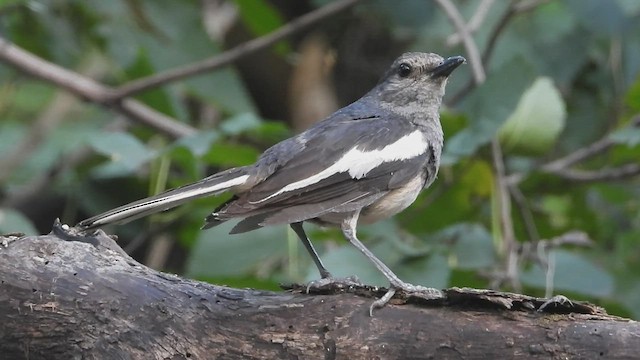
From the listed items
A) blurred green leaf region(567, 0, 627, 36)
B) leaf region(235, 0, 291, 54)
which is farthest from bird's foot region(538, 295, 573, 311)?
leaf region(235, 0, 291, 54)

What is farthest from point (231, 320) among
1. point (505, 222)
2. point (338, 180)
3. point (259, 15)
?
point (259, 15)

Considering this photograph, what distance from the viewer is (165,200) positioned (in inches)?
119

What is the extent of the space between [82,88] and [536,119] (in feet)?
7.58

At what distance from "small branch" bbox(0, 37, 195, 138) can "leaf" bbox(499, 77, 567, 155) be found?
167 centimetres

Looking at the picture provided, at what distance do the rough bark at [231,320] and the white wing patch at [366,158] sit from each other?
0.47 meters

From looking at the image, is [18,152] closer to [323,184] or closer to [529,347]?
[323,184]

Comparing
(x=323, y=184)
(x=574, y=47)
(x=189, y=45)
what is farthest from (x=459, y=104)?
(x=323, y=184)

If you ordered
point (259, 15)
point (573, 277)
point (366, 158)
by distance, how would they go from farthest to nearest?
1. point (259, 15)
2. point (573, 277)
3. point (366, 158)

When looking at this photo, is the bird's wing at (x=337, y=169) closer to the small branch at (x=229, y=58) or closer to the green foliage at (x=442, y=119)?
the green foliage at (x=442, y=119)

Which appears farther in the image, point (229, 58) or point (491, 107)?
point (229, 58)

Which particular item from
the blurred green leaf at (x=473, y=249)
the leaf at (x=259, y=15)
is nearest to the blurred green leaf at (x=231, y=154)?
the blurred green leaf at (x=473, y=249)

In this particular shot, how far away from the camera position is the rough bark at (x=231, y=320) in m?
2.47

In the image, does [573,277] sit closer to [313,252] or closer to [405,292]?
[313,252]

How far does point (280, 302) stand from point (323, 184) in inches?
23.1
